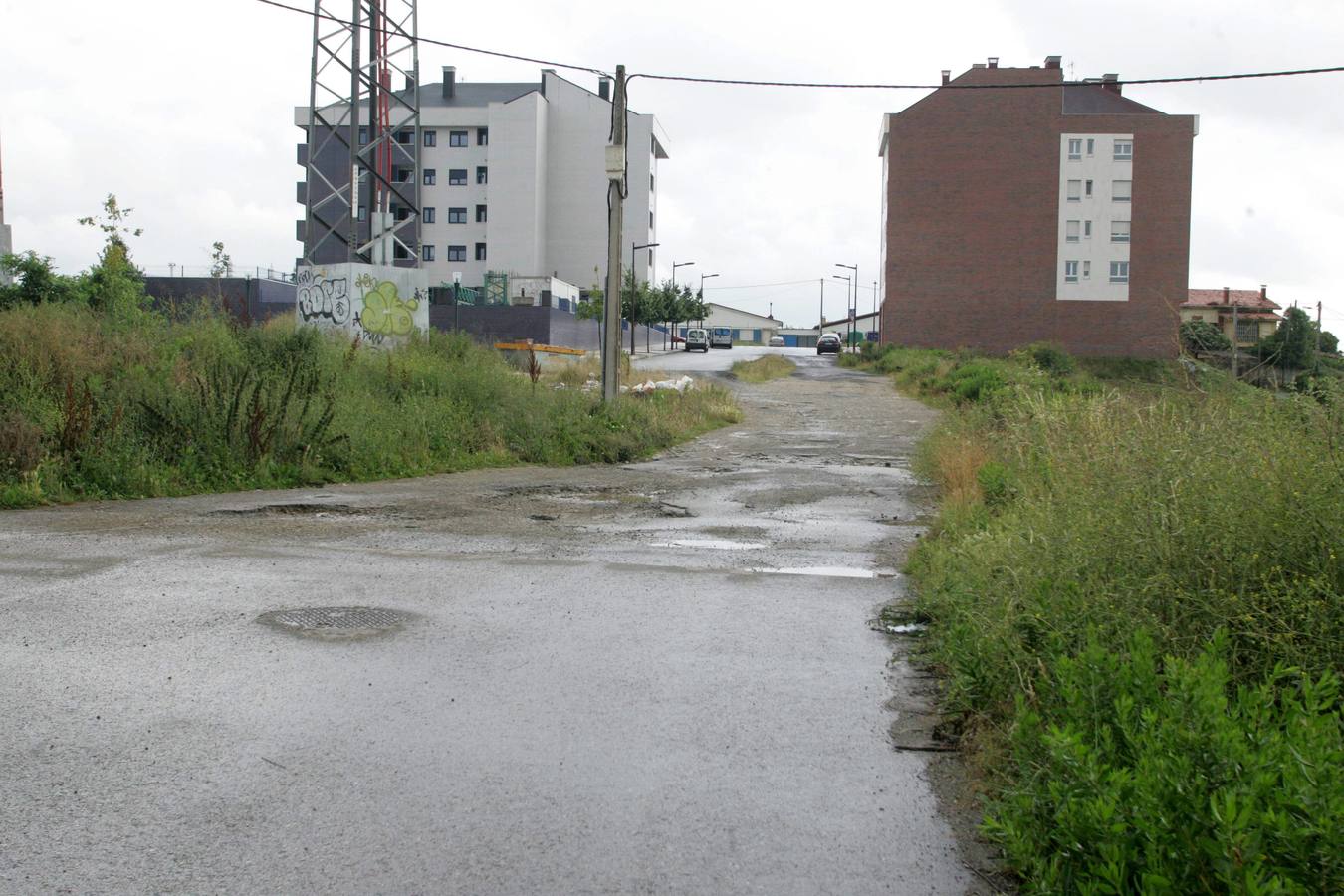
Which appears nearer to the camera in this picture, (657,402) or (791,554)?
(791,554)

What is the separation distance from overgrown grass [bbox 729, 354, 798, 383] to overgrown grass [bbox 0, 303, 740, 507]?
2568cm

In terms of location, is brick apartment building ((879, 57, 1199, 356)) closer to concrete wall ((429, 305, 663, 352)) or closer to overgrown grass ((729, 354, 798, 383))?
overgrown grass ((729, 354, 798, 383))

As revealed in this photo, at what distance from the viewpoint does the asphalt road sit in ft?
12.7

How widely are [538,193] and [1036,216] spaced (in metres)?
33.2

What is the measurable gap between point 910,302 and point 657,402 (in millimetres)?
52100

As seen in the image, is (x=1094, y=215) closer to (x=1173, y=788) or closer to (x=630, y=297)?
(x=630, y=297)

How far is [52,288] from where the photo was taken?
31469 millimetres

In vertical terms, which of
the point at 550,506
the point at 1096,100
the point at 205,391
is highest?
the point at 1096,100

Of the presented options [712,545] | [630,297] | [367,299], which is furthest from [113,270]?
[630,297]

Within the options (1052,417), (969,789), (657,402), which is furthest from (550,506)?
(657,402)

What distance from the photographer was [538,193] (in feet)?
275

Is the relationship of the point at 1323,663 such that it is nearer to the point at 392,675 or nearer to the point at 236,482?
the point at 392,675

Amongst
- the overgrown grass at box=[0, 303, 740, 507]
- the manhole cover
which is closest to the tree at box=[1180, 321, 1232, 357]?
the overgrown grass at box=[0, 303, 740, 507]

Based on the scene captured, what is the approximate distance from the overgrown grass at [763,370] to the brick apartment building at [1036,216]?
67.1 feet
